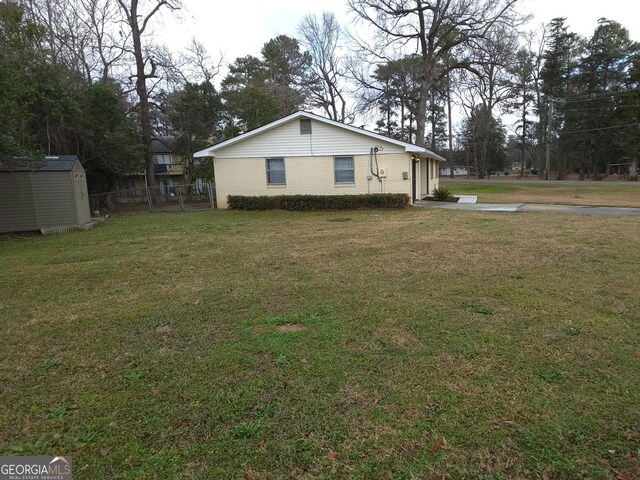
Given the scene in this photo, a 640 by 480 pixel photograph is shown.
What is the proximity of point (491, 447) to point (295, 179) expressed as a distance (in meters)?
15.0

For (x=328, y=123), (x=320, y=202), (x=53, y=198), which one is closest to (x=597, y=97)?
(x=328, y=123)

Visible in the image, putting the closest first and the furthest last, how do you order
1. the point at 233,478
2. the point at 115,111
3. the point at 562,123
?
the point at 233,478 → the point at 115,111 → the point at 562,123

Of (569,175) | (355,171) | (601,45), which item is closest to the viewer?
(355,171)

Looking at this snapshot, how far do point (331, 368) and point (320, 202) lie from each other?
12683 millimetres

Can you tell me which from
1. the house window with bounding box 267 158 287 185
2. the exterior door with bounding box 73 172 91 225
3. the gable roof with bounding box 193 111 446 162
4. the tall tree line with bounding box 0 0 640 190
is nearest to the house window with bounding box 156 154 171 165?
the tall tree line with bounding box 0 0 640 190

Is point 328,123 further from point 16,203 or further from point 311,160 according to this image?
point 16,203

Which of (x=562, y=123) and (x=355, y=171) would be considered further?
(x=562, y=123)

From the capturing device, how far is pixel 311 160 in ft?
53.2

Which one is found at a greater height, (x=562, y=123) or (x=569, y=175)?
(x=562, y=123)

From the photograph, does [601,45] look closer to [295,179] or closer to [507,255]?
[295,179]

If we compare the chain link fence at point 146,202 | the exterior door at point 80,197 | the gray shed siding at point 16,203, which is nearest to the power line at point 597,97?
the chain link fence at point 146,202

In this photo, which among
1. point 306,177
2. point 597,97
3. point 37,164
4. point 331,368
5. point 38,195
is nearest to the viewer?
point 331,368

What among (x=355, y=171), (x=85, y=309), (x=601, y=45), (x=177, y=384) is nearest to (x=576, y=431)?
(x=177, y=384)

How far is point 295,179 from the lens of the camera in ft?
54.0
